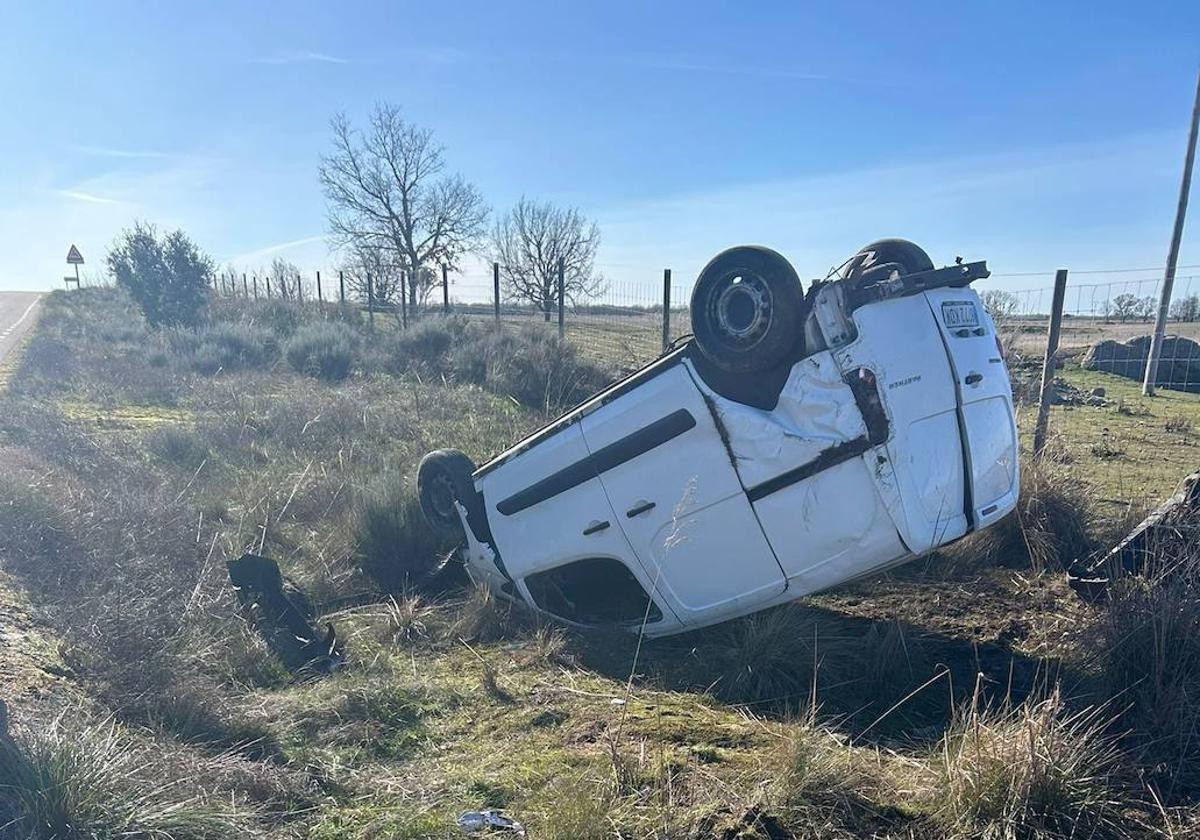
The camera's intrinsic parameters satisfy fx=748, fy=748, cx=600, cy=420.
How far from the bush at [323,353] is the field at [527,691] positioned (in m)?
7.67

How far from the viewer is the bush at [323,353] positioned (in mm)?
14791

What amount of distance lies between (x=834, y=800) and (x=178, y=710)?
2697mm

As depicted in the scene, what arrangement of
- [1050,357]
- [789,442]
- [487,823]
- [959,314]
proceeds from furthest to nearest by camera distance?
[1050,357], [959,314], [789,442], [487,823]

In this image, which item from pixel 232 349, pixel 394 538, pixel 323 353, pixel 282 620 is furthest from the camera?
pixel 232 349

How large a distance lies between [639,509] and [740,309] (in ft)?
3.86

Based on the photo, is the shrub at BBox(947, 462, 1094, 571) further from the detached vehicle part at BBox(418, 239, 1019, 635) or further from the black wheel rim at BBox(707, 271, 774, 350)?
the black wheel rim at BBox(707, 271, 774, 350)

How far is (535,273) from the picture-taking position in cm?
4403

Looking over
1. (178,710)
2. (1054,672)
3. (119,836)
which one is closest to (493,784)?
(119,836)

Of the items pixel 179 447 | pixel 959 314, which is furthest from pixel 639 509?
pixel 179 447

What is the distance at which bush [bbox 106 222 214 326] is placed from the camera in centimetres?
2402

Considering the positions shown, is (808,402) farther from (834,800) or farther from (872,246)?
(834,800)

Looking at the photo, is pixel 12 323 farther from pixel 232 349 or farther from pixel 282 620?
pixel 282 620

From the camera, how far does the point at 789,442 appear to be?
3521 mm

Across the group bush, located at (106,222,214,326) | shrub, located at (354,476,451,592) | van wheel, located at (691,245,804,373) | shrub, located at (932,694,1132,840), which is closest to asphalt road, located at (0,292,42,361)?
bush, located at (106,222,214,326)
